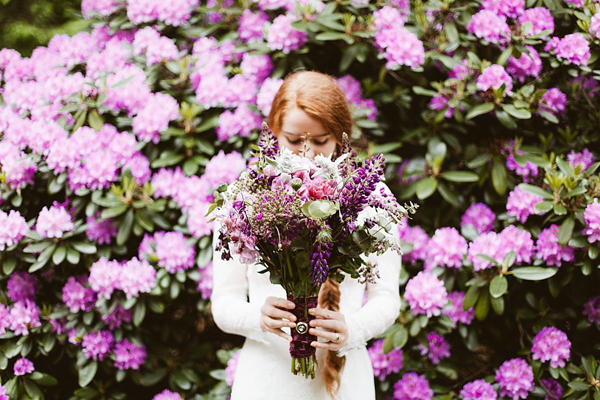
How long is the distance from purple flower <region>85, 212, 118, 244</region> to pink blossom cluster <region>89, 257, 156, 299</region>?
0.42 ft

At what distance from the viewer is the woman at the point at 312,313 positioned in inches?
59.9

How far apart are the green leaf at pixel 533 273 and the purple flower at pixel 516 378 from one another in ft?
1.21

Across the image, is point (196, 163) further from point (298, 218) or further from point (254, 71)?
point (298, 218)

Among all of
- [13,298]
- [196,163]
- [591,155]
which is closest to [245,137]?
[196,163]

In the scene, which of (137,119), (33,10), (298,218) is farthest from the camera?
(33,10)

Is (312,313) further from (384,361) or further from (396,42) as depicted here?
(396,42)

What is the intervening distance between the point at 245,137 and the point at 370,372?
118 cm

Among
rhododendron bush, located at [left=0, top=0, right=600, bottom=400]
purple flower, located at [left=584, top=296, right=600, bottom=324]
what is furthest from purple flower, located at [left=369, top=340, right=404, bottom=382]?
purple flower, located at [left=584, top=296, right=600, bottom=324]

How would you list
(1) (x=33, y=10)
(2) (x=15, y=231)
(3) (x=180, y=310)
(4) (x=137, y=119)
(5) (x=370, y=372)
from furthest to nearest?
(1) (x=33, y=10) < (3) (x=180, y=310) < (4) (x=137, y=119) < (2) (x=15, y=231) < (5) (x=370, y=372)

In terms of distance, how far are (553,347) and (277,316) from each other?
132 centimetres

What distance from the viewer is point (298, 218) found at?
1.25 metres

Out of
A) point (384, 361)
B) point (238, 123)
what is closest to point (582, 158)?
point (384, 361)

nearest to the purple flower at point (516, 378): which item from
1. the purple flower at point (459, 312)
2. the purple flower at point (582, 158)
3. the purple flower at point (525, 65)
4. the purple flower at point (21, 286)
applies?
the purple flower at point (459, 312)

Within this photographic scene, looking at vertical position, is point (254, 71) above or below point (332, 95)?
below
